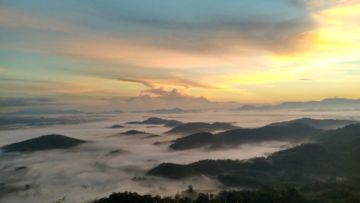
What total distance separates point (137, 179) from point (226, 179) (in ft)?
130

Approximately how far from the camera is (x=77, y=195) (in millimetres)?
145625

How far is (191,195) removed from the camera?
140375mm

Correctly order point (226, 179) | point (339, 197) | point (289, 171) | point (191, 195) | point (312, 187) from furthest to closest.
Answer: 1. point (289, 171)
2. point (226, 179)
3. point (312, 187)
4. point (191, 195)
5. point (339, 197)

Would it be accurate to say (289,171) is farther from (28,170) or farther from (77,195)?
(28,170)

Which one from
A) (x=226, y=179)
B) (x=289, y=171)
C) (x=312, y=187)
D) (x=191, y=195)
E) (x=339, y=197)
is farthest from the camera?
(x=289, y=171)

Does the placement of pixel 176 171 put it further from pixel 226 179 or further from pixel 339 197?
pixel 339 197

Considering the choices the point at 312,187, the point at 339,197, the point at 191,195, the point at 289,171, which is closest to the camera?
the point at 339,197

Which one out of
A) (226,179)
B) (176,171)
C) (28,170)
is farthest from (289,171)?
(28,170)

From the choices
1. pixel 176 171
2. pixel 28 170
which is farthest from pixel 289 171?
pixel 28 170

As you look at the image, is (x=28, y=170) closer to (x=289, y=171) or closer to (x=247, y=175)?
(x=247, y=175)

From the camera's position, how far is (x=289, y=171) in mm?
188875

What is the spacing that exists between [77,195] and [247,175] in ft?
256

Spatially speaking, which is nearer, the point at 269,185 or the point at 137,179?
the point at 269,185

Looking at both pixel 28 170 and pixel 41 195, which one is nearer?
pixel 41 195
